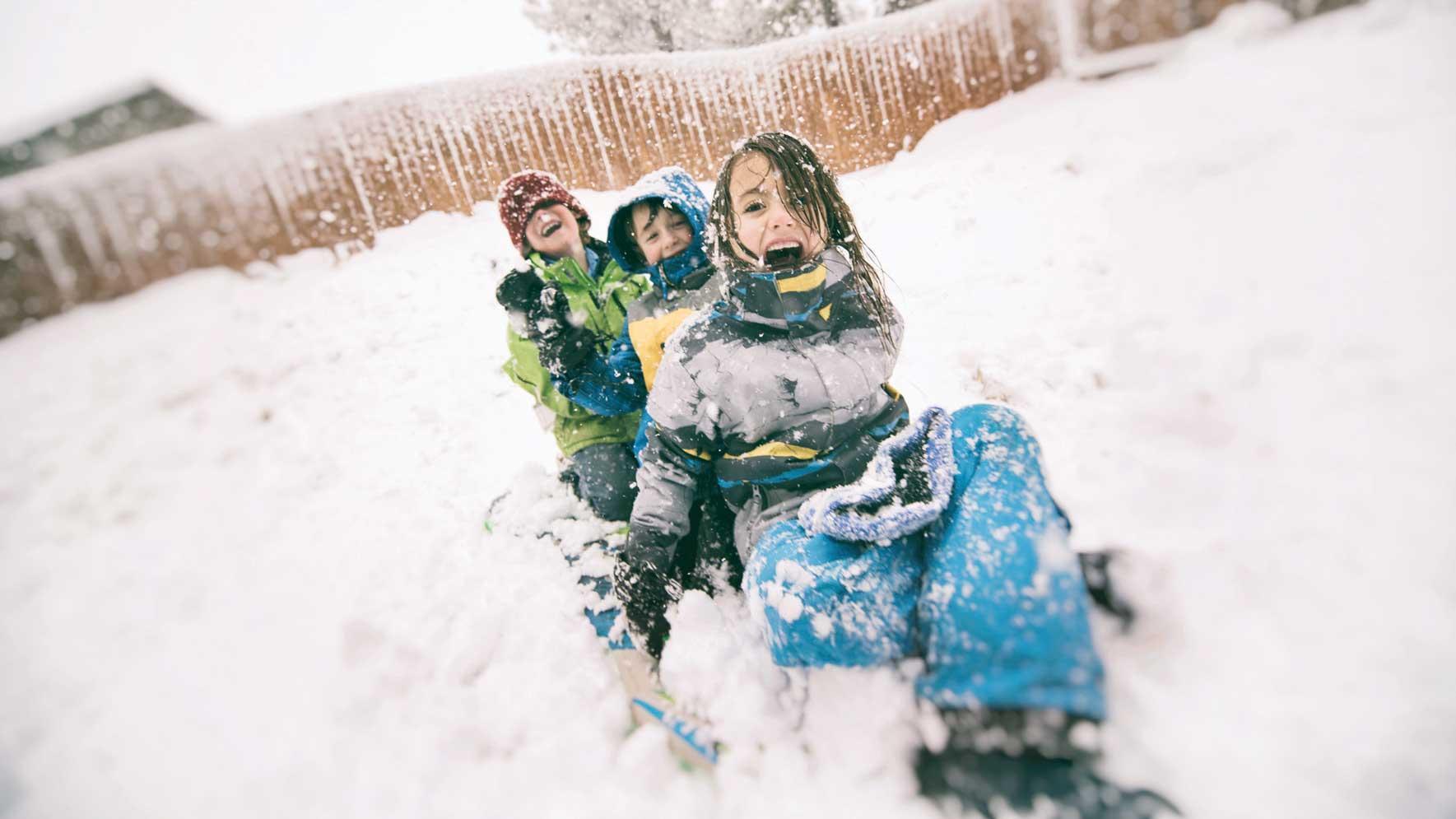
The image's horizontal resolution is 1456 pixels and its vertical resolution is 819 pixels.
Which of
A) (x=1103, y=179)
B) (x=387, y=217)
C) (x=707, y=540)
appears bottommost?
(x=707, y=540)

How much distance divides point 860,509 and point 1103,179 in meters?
2.63

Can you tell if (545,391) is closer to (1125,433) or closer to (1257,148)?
(1125,433)

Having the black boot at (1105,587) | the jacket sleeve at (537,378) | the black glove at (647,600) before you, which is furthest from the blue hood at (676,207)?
the black boot at (1105,587)

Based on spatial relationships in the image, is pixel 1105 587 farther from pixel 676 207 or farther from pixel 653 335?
pixel 676 207

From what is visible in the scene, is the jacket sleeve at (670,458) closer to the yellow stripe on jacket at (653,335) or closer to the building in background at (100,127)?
the yellow stripe on jacket at (653,335)

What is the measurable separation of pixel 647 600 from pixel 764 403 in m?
0.67

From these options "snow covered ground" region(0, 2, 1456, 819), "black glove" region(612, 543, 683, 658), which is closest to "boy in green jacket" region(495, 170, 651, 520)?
"snow covered ground" region(0, 2, 1456, 819)

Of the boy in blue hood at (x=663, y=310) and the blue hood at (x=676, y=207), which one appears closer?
the boy in blue hood at (x=663, y=310)

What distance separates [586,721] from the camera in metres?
1.50

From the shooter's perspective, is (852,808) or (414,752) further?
(414,752)

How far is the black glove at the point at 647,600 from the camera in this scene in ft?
5.08

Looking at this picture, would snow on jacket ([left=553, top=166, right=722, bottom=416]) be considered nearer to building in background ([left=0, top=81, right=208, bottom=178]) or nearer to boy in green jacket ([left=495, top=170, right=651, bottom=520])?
boy in green jacket ([left=495, top=170, right=651, bottom=520])

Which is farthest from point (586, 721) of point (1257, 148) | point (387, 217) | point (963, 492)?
point (387, 217)

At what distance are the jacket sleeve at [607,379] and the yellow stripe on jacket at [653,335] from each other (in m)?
0.15
